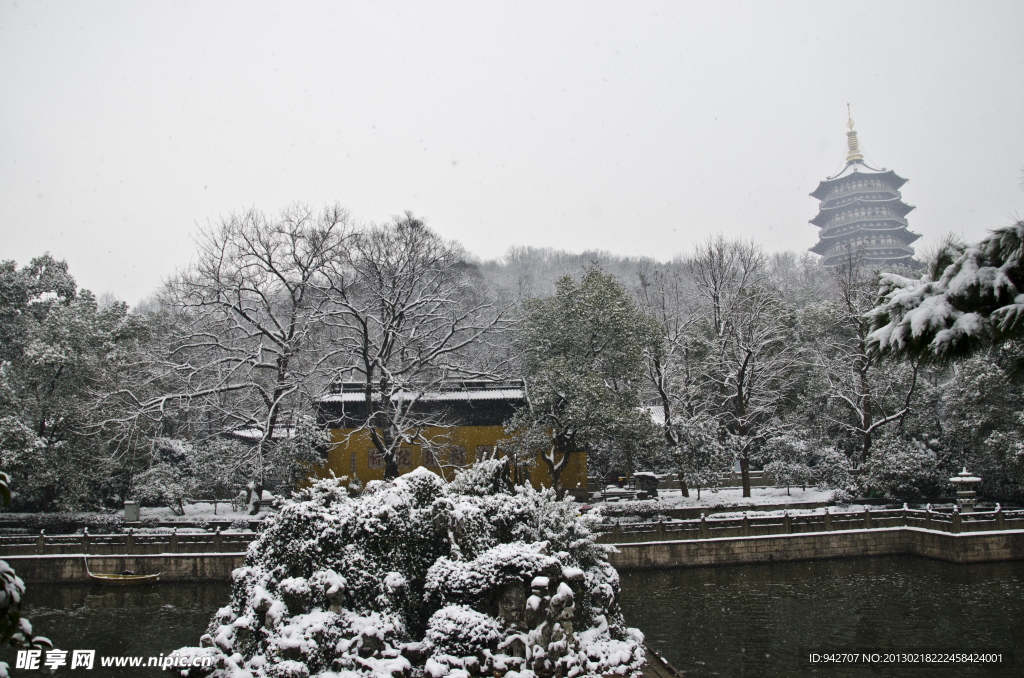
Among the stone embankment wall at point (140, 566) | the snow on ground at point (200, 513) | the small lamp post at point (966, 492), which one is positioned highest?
the small lamp post at point (966, 492)

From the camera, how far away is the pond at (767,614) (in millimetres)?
10656

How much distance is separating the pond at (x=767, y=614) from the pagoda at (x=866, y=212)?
4855 cm

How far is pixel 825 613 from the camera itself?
501 inches

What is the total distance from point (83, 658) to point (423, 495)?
648 cm

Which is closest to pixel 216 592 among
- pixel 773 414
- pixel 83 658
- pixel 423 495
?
pixel 83 658

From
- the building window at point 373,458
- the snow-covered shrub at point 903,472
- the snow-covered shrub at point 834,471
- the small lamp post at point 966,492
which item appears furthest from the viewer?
the building window at point 373,458

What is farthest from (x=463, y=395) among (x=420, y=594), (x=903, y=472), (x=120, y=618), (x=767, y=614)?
(x=420, y=594)

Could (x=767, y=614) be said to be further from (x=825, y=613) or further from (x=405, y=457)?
(x=405, y=457)

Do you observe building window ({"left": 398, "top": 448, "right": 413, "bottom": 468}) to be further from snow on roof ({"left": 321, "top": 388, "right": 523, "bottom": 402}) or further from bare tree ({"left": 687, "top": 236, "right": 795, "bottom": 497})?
bare tree ({"left": 687, "top": 236, "right": 795, "bottom": 497})

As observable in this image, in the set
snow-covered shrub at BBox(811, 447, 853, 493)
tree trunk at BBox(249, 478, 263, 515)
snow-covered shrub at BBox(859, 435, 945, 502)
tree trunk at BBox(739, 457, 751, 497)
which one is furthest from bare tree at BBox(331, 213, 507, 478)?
snow-covered shrub at BBox(859, 435, 945, 502)

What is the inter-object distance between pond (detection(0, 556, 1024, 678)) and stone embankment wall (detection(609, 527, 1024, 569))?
261 millimetres

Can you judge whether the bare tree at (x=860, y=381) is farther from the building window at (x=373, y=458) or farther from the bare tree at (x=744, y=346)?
the building window at (x=373, y=458)

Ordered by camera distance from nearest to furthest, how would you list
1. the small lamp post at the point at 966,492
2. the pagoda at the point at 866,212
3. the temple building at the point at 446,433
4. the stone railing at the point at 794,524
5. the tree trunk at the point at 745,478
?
1. the stone railing at the point at 794,524
2. the small lamp post at the point at 966,492
3. the tree trunk at the point at 745,478
4. the temple building at the point at 446,433
5. the pagoda at the point at 866,212

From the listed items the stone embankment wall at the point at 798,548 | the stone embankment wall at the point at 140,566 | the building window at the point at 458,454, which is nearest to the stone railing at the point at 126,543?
the stone embankment wall at the point at 140,566
